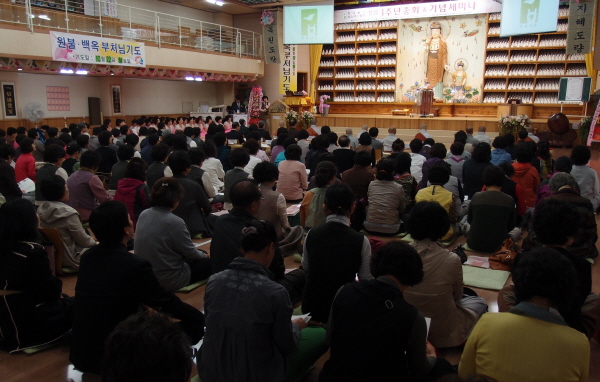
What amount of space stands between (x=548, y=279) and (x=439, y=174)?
2782mm

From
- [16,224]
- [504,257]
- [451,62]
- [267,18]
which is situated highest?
[267,18]

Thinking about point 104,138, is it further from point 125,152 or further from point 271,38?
point 271,38

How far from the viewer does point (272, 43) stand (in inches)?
561

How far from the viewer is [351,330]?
1.88 metres

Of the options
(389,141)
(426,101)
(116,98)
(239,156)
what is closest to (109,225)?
(239,156)

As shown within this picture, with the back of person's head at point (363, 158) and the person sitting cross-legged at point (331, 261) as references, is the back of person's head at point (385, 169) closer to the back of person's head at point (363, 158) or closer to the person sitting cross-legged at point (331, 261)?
the back of person's head at point (363, 158)

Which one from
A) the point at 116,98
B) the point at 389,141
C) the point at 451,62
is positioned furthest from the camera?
the point at 451,62

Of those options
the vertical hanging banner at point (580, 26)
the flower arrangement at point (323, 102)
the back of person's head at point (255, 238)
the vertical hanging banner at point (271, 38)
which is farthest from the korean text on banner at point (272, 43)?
the back of person's head at point (255, 238)

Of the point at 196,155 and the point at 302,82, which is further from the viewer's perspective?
the point at 302,82

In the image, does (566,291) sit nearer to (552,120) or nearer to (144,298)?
(144,298)

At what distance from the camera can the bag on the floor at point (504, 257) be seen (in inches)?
160

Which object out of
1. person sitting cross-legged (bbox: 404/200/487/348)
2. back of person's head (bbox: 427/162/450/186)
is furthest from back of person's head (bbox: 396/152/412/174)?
person sitting cross-legged (bbox: 404/200/487/348)

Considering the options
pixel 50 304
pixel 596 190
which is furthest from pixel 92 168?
pixel 596 190

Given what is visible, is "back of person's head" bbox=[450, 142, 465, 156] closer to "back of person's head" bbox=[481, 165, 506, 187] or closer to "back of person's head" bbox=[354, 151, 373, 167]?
"back of person's head" bbox=[354, 151, 373, 167]
